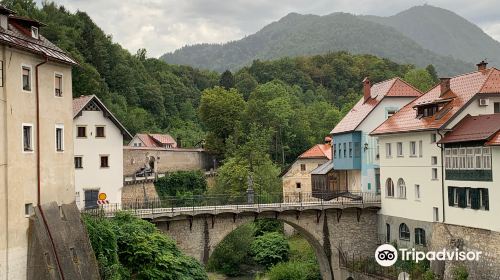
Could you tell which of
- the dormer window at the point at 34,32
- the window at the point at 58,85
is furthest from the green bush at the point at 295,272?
the dormer window at the point at 34,32

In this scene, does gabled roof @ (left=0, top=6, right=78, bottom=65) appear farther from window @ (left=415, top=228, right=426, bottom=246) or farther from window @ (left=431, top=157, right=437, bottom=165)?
window @ (left=415, top=228, right=426, bottom=246)

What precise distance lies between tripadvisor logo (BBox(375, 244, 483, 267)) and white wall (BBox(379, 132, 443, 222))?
2.14 m

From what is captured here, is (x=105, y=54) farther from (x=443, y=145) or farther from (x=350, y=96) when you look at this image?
(x=443, y=145)

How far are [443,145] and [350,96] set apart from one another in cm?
7607

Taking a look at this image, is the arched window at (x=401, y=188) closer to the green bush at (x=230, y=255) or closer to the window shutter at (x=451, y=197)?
the window shutter at (x=451, y=197)

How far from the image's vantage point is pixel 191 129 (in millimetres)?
99938

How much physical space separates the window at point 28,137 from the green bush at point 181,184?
1530 inches

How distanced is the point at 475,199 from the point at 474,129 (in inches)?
150

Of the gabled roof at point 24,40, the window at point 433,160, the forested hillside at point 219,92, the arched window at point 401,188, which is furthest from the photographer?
the forested hillside at point 219,92

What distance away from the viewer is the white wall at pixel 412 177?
36.2 m

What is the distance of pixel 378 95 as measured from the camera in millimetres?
47312

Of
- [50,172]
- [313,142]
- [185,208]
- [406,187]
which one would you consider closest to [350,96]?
[313,142]

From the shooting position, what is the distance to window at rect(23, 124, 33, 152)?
23375 mm

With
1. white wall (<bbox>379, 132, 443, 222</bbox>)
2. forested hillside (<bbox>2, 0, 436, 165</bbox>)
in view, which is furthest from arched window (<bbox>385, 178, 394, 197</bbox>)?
forested hillside (<bbox>2, 0, 436, 165</bbox>)
